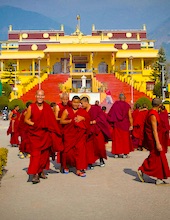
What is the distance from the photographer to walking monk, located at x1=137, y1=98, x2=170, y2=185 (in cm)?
661

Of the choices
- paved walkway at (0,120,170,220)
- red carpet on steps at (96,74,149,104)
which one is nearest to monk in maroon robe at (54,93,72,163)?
paved walkway at (0,120,170,220)

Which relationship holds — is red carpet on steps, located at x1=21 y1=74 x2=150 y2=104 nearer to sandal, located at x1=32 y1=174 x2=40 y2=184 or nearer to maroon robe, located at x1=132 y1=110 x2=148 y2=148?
maroon robe, located at x1=132 y1=110 x2=148 y2=148

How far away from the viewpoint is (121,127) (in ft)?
34.9

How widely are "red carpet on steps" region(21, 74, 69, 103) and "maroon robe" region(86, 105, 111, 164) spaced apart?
2411cm

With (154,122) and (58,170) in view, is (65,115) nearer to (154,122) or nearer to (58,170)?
(58,170)

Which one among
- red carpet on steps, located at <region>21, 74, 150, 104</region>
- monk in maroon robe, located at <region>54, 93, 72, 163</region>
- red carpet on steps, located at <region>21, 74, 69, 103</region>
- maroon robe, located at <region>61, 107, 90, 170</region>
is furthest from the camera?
red carpet on steps, located at <region>21, 74, 150, 104</region>

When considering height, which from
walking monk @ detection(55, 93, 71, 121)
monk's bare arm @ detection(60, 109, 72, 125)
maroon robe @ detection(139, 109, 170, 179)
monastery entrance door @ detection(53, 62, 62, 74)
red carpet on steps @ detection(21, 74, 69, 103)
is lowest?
maroon robe @ detection(139, 109, 170, 179)

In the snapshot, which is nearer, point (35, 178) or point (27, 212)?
point (27, 212)

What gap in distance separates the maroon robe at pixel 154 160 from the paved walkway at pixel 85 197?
8.5 inches

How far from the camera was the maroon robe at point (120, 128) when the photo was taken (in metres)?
10.5

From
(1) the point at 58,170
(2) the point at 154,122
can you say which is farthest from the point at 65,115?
(2) the point at 154,122

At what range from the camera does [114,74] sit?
4262cm

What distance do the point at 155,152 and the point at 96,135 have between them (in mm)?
2715

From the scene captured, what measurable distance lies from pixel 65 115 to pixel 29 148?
1046mm
